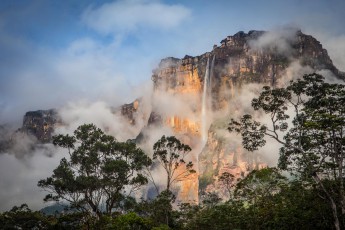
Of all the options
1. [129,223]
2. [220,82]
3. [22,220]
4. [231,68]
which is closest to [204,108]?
[220,82]

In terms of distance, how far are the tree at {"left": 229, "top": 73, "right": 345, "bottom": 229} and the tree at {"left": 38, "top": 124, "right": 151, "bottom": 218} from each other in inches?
655

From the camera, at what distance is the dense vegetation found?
2402cm

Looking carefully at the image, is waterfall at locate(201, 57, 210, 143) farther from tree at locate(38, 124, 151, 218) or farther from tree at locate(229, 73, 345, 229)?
tree at locate(229, 73, 345, 229)

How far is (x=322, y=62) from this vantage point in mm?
172750

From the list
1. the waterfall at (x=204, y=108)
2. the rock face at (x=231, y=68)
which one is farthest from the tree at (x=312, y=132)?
the waterfall at (x=204, y=108)

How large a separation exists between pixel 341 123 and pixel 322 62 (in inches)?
6521

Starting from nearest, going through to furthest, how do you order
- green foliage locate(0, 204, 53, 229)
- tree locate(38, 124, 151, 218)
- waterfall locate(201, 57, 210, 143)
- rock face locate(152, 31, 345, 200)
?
1. tree locate(38, 124, 151, 218)
2. green foliage locate(0, 204, 53, 229)
3. rock face locate(152, 31, 345, 200)
4. waterfall locate(201, 57, 210, 143)

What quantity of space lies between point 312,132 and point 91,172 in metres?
24.0

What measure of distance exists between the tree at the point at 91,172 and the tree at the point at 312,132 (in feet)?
54.6

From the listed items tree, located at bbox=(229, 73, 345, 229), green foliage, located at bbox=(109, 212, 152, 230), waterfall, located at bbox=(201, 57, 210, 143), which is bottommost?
green foliage, located at bbox=(109, 212, 152, 230)

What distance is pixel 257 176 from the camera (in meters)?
41.6

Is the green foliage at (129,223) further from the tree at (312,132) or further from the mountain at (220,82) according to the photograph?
the mountain at (220,82)

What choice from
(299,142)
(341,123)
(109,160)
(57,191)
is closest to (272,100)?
(299,142)

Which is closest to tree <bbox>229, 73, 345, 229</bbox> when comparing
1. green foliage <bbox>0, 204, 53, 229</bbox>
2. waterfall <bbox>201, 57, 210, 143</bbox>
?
green foliage <bbox>0, 204, 53, 229</bbox>
